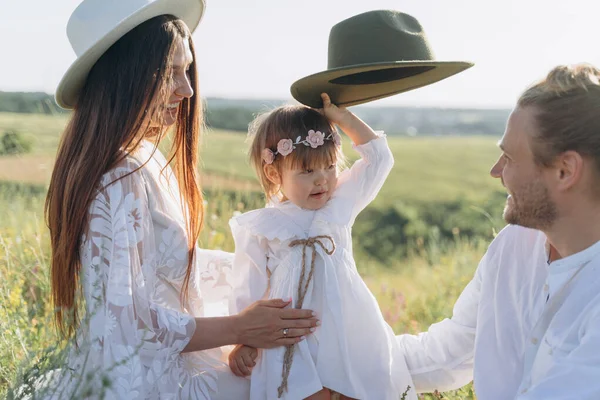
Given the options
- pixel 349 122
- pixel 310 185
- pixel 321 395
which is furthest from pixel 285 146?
pixel 321 395

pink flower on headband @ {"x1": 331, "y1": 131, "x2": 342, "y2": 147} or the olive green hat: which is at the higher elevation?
the olive green hat

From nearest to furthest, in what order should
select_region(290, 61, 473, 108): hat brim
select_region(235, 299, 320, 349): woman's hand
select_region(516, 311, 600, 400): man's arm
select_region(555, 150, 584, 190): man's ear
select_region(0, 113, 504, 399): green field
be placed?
select_region(516, 311, 600, 400): man's arm → select_region(555, 150, 584, 190): man's ear → select_region(235, 299, 320, 349): woman's hand → select_region(290, 61, 473, 108): hat brim → select_region(0, 113, 504, 399): green field

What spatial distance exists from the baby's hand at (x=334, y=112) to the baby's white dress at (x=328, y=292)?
152 millimetres

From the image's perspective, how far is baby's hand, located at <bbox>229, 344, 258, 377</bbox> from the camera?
2998 mm

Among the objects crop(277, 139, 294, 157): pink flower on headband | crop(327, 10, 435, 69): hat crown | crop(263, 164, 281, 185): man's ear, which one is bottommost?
crop(263, 164, 281, 185): man's ear

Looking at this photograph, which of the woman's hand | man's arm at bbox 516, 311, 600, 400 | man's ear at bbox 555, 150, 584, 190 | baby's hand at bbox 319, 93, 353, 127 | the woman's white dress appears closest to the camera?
man's arm at bbox 516, 311, 600, 400

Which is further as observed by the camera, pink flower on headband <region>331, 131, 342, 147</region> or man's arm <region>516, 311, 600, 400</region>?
pink flower on headband <region>331, 131, 342, 147</region>

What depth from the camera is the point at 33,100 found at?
7875 mm

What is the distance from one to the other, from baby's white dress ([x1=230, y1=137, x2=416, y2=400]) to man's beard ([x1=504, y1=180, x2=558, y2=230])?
0.77 meters

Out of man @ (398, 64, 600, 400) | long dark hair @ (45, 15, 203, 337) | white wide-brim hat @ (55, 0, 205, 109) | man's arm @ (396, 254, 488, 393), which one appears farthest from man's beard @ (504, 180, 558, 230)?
white wide-brim hat @ (55, 0, 205, 109)

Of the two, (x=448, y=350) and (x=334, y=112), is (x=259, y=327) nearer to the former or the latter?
(x=448, y=350)

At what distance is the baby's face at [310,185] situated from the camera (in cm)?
313

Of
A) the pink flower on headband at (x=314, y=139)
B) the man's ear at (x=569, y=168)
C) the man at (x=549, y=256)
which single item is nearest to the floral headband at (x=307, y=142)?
the pink flower on headband at (x=314, y=139)

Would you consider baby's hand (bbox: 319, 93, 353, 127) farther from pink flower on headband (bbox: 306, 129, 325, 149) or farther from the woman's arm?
the woman's arm
